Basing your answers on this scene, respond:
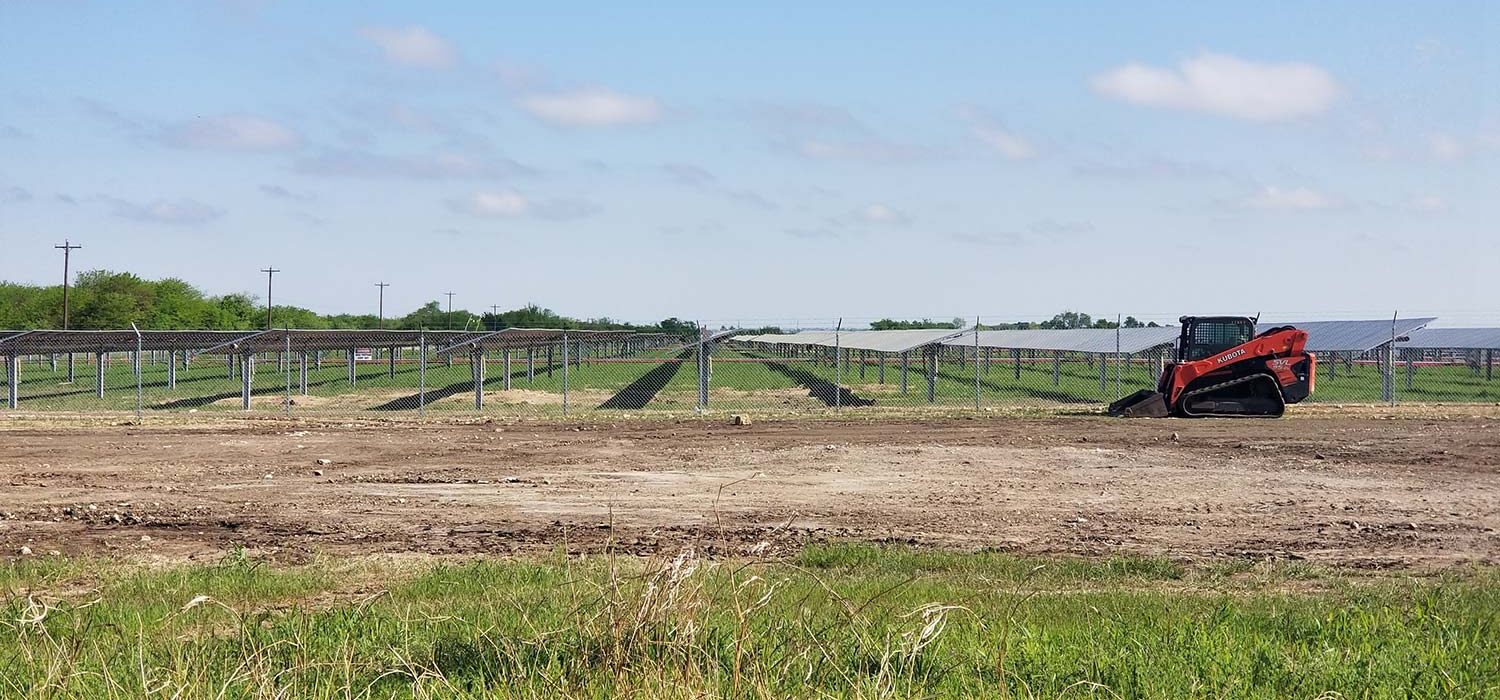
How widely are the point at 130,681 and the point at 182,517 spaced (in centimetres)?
761

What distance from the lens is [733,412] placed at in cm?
2864

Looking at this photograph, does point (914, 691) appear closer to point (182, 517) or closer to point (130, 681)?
point (130, 681)

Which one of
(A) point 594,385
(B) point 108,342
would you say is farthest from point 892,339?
(B) point 108,342

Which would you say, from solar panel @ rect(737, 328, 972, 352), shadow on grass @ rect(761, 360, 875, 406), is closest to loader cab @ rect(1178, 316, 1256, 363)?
solar panel @ rect(737, 328, 972, 352)

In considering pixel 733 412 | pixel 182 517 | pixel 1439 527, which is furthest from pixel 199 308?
pixel 1439 527

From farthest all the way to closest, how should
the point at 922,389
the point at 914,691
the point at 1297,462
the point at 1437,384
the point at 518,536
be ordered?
the point at 1437,384, the point at 922,389, the point at 1297,462, the point at 518,536, the point at 914,691

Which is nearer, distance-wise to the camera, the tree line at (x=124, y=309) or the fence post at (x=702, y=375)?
the fence post at (x=702, y=375)

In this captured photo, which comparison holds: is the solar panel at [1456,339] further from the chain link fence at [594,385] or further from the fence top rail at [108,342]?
the fence top rail at [108,342]

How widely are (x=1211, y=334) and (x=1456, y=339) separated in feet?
107

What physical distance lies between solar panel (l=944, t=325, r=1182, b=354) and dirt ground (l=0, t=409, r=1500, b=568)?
12929mm

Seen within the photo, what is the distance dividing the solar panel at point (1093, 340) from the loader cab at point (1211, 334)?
164 inches

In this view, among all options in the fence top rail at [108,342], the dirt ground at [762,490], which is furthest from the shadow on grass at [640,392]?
the dirt ground at [762,490]

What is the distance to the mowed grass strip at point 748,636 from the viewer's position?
547cm

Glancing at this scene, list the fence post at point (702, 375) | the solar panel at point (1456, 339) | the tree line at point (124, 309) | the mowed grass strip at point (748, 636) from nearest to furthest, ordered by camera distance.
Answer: the mowed grass strip at point (748, 636), the fence post at point (702, 375), the solar panel at point (1456, 339), the tree line at point (124, 309)
